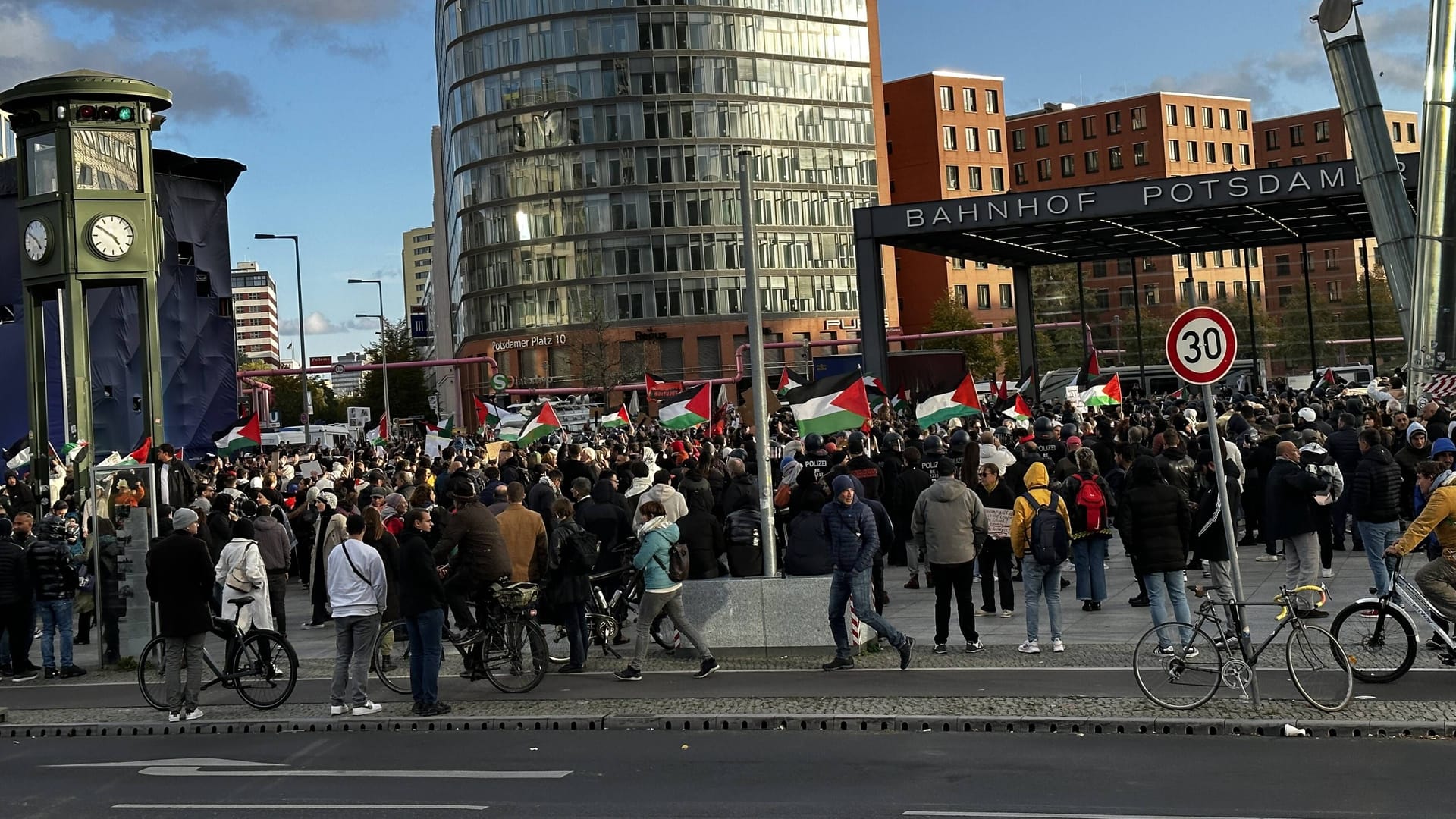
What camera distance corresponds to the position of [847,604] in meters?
13.8

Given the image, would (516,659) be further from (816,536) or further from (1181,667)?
(1181,667)

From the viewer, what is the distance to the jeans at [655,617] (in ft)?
45.3

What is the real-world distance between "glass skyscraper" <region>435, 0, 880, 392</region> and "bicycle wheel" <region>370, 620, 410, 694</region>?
78790 mm

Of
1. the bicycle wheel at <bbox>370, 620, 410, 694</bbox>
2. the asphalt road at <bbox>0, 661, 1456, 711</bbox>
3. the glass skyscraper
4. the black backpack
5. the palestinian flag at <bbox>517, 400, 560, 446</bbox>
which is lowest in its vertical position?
the asphalt road at <bbox>0, 661, 1456, 711</bbox>

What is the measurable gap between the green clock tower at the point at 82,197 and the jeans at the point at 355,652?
15292mm

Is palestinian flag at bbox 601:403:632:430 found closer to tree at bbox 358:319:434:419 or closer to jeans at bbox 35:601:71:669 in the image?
jeans at bbox 35:601:71:669

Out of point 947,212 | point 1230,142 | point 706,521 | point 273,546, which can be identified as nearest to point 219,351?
point 947,212

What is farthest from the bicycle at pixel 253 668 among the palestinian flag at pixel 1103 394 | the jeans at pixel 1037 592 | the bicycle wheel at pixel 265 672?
the palestinian flag at pixel 1103 394

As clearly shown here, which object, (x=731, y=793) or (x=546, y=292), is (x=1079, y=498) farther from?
(x=546, y=292)

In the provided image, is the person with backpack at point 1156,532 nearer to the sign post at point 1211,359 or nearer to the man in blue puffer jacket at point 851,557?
the sign post at point 1211,359

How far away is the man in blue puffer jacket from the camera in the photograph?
43.8 feet

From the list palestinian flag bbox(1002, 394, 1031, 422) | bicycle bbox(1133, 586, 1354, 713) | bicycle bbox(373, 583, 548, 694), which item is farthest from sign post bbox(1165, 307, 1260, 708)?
palestinian flag bbox(1002, 394, 1031, 422)

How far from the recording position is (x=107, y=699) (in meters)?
14.7

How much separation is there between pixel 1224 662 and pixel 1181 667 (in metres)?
0.29
